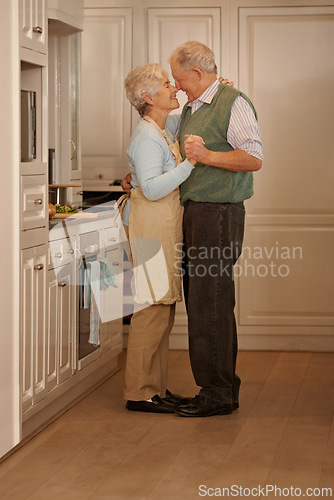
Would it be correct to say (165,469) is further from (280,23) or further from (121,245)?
(280,23)

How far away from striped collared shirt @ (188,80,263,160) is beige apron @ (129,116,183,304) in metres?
0.28

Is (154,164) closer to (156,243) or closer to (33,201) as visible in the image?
(156,243)

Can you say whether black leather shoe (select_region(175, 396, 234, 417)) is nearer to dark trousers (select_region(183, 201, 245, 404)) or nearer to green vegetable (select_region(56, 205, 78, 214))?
dark trousers (select_region(183, 201, 245, 404))

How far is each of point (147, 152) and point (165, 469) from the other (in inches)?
52.0

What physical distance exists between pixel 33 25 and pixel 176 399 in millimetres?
1760

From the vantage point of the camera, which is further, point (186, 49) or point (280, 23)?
point (280, 23)

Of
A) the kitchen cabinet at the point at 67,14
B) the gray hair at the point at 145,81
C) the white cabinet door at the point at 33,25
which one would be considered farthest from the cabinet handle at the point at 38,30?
the kitchen cabinet at the point at 67,14

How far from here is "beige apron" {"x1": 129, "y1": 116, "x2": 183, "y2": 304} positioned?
3.35 metres

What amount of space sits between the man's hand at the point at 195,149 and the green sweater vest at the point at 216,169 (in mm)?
145

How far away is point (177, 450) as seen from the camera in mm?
2895

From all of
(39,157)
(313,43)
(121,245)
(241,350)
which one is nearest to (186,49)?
(39,157)

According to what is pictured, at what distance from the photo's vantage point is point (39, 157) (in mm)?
3135

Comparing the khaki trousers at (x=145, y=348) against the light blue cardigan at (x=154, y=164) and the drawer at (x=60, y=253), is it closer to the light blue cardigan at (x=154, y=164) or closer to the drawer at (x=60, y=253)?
the drawer at (x=60, y=253)

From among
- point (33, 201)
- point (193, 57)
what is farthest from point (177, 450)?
point (193, 57)
